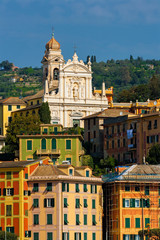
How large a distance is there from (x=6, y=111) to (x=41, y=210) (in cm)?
7850

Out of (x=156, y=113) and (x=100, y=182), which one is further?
(x=156, y=113)

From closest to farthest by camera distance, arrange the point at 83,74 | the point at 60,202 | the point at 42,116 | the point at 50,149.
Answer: the point at 60,202 < the point at 50,149 < the point at 42,116 < the point at 83,74

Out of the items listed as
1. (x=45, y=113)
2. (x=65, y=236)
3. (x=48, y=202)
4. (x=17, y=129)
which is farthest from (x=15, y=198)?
(x=45, y=113)

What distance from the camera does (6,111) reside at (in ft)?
643

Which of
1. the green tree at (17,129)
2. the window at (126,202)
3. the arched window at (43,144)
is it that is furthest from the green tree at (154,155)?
the green tree at (17,129)

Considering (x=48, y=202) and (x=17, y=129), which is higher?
(x=17, y=129)

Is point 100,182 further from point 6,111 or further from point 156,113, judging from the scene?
point 6,111

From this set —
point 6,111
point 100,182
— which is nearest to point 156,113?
point 100,182

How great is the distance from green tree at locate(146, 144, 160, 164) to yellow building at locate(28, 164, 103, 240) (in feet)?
66.2

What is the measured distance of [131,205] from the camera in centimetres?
12319

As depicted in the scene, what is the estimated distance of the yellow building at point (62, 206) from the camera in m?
119

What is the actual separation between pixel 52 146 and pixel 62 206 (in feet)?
94.5

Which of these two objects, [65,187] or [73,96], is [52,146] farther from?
[73,96]

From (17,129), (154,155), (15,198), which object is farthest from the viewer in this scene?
(17,129)
